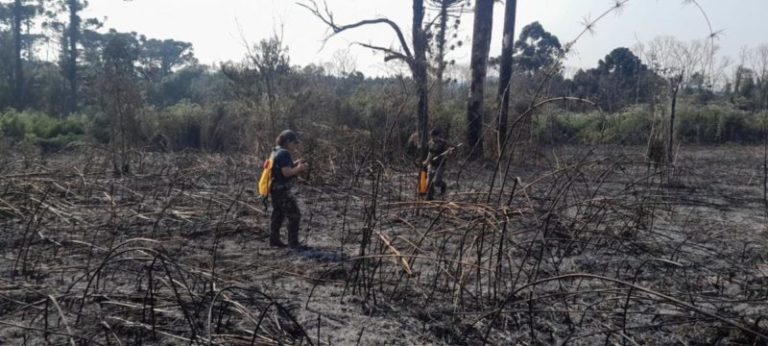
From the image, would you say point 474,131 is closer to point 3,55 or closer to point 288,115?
point 288,115

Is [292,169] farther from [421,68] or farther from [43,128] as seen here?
[43,128]

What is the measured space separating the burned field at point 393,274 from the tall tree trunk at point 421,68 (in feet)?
3.15

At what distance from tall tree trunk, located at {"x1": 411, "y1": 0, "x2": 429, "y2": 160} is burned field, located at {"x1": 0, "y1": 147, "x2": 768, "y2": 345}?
0.96m

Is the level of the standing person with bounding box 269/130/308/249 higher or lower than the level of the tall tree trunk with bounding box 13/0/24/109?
lower

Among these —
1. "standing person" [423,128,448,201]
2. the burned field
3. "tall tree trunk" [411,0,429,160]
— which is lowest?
the burned field

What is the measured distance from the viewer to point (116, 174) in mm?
10883

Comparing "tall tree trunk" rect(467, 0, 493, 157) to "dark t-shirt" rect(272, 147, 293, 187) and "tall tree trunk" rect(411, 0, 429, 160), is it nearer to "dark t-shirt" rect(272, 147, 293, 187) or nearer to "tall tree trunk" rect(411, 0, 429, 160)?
"tall tree trunk" rect(411, 0, 429, 160)

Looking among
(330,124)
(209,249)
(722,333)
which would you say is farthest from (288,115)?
(722,333)

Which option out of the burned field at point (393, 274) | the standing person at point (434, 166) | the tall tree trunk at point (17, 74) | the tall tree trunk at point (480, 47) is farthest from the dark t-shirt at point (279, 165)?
the tall tree trunk at point (17, 74)

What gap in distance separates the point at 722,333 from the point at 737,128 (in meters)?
25.3

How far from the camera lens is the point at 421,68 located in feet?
26.3

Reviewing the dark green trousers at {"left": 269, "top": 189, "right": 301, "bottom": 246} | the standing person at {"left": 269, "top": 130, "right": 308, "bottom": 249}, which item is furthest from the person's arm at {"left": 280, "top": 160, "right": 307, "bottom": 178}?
the dark green trousers at {"left": 269, "top": 189, "right": 301, "bottom": 246}

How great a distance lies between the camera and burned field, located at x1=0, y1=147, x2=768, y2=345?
317cm

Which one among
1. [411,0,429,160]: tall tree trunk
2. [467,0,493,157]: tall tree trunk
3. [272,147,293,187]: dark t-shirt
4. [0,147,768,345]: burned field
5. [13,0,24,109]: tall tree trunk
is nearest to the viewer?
[0,147,768,345]: burned field
